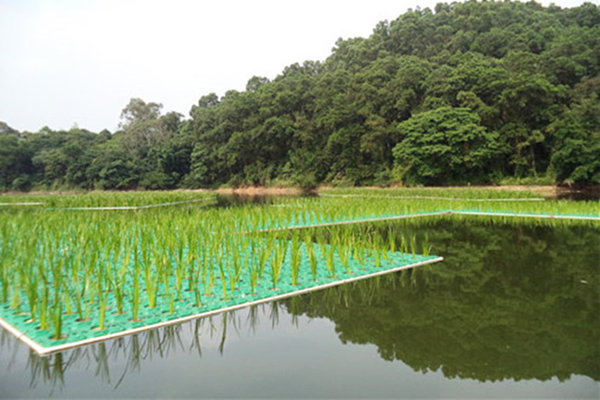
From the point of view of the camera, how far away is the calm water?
2346 millimetres

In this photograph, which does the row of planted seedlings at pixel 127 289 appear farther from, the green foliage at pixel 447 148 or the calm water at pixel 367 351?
the green foliage at pixel 447 148

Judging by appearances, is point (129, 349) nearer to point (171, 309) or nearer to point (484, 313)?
point (171, 309)

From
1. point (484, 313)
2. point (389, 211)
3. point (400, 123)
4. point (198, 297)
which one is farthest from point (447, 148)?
point (198, 297)

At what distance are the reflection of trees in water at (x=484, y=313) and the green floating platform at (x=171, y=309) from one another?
0.29 metres

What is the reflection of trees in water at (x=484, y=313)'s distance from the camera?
102 inches

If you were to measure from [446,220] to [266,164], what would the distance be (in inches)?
1245

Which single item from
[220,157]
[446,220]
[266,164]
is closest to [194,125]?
[220,157]

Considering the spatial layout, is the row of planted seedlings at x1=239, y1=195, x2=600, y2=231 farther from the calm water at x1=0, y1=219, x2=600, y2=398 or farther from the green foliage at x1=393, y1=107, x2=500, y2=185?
the green foliage at x1=393, y1=107, x2=500, y2=185

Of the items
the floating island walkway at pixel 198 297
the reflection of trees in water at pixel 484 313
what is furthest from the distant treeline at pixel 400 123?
the floating island walkway at pixel 198 297

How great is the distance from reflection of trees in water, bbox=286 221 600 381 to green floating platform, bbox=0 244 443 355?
0.96ft

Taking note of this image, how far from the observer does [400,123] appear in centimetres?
2780

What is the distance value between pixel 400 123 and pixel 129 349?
89.5 ft

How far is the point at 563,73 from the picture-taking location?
26.5 m

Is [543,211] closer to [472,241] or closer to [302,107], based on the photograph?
[472,241]
